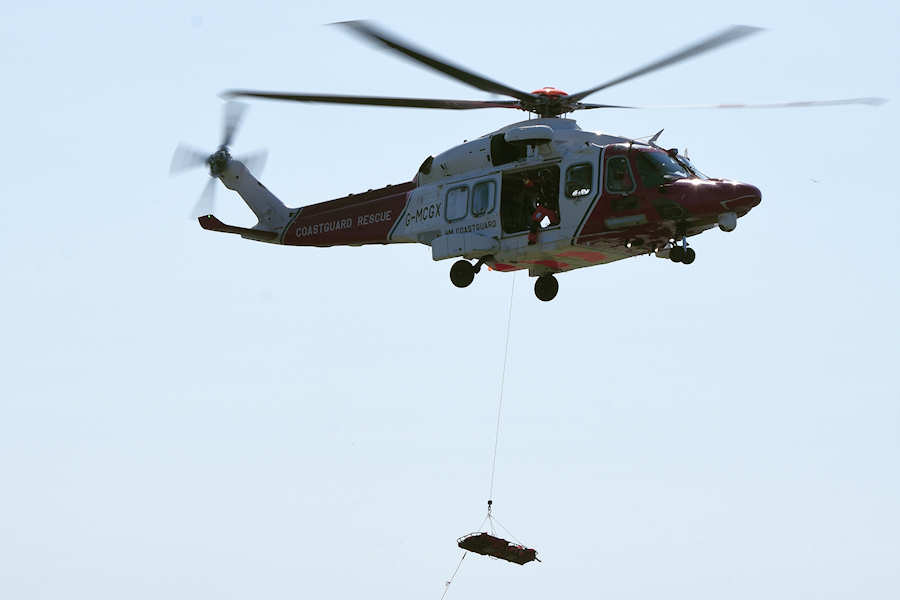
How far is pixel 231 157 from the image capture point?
3431 centimetres

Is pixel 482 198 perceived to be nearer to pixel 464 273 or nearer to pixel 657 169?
pixel 464 273

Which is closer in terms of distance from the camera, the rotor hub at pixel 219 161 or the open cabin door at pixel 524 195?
the open cabin door at pixel 524 195

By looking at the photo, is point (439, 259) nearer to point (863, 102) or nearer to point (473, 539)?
point (473, 539)

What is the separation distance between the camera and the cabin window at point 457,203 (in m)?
29.3

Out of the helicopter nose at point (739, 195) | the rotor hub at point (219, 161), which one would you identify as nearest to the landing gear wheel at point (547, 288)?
the helicopter nose at point (739, 195)

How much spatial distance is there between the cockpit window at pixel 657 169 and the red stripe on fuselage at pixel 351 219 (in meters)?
5.36

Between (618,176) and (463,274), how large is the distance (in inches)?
150

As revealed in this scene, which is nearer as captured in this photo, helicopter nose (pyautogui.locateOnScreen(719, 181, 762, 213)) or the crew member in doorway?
helicopter nose (pyautogui.locateOnScreen(719, 181, 762, 213))

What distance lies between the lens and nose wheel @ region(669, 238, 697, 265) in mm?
26844

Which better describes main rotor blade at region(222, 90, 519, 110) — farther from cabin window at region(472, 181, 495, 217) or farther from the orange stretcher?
the orange stretcher

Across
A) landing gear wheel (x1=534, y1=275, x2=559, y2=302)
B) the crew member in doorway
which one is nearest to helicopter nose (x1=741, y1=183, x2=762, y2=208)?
the crew member in doorway

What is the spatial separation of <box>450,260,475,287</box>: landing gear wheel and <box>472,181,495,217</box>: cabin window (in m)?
1.02

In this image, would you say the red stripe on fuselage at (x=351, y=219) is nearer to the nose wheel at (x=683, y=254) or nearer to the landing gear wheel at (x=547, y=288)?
the landing gear wheel at (x=547, y=288)

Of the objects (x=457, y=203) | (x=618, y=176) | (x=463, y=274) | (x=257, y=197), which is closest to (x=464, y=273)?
(x=463, y=274)
